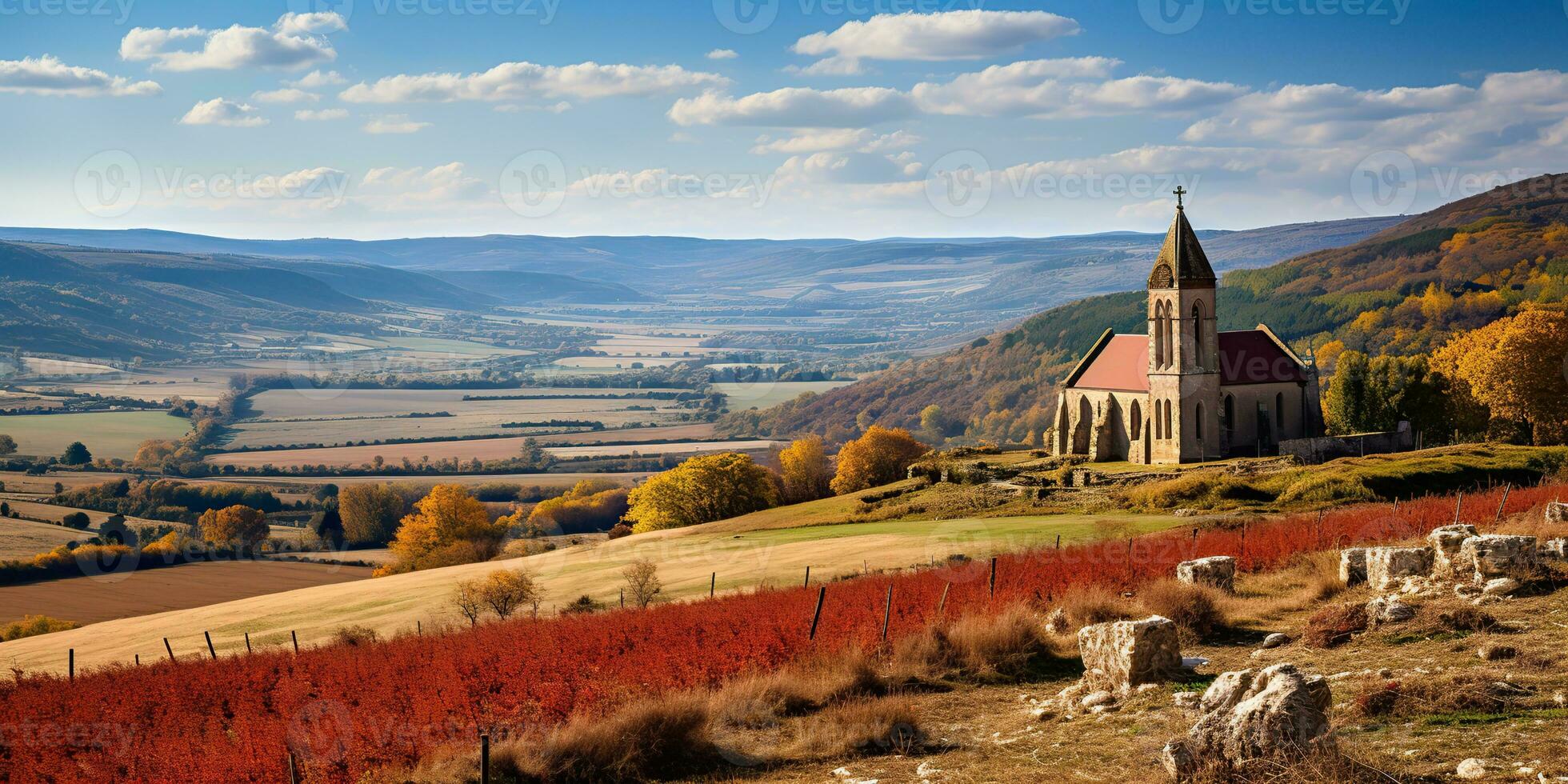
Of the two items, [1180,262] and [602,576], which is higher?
[1180,262]

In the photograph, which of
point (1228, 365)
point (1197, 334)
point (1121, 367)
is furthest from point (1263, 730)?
point (1121, 367)

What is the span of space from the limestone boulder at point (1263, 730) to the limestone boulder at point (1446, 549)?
884 centimetres

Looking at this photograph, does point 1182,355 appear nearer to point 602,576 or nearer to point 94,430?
point 602,576

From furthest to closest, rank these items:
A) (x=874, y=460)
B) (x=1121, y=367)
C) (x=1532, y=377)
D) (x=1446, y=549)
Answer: (x=874, y=460) < (x=1121, y=367) < (x=1532, y=377) < (x=1446, y=549)

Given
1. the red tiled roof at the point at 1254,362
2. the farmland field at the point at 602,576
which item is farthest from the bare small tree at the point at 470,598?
the red tiled roof at the point at 1254,362

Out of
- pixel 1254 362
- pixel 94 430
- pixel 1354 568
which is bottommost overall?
pixel 94 430

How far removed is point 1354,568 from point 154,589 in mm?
63271

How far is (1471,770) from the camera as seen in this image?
9.78 meters

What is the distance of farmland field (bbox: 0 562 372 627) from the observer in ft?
193

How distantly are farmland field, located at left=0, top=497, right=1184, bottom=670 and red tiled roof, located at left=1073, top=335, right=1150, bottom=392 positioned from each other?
22695 millimetres

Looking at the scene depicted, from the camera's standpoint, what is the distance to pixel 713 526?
65.6 m

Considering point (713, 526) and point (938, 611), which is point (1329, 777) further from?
point (713, 526)

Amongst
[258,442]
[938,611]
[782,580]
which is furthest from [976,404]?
[938,611]

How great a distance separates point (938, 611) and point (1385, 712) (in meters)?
8.08
